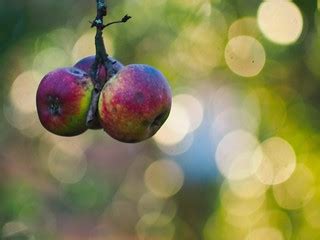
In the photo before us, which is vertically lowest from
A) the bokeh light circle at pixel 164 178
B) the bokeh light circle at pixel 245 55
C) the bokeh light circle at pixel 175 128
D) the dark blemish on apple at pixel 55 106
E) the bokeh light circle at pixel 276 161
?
the bokeh light circle at pixel 164 178

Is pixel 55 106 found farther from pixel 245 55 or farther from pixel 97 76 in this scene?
pixel 245 55

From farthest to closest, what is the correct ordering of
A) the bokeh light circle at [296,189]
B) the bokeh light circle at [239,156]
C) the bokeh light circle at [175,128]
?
the bokeh light circle at [175,128], the bokeh light circle at [239,156], the bokeh light circle at [296,189]

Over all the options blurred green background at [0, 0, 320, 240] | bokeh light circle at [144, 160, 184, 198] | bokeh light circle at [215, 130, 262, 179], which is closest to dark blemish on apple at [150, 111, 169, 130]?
blurred green background at [0, 0, 320, 240]

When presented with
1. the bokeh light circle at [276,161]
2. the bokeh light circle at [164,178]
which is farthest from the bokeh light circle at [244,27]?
the bokeh light circle at [164,178]

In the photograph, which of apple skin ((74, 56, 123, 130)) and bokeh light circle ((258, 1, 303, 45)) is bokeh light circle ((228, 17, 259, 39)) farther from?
apple skin ((74, 56, 123, 130))

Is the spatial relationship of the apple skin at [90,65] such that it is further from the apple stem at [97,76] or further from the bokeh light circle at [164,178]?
the bokeh light circle at [164,178]

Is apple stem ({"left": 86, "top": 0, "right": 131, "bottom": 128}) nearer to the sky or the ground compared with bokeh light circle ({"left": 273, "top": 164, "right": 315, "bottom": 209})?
nearer to the sky
